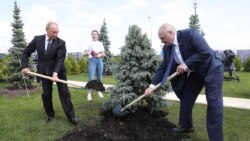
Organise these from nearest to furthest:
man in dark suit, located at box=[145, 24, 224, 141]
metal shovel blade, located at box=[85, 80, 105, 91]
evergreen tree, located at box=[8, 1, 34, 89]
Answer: man in dark suit, located at box=[145, 24, 224, 141], metal shovel blade, located at box=[85, 80, 105, 91], evergreen tree, located at box=[8, 1, 34, 89]

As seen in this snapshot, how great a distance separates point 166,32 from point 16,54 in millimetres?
9122

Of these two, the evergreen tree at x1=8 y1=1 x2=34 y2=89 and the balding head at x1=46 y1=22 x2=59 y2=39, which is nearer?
the balding head at x1=46 y1=22 x2=59 y2=39

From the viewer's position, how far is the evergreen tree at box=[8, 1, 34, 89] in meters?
11.9

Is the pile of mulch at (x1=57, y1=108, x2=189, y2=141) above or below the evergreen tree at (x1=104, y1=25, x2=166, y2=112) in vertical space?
below

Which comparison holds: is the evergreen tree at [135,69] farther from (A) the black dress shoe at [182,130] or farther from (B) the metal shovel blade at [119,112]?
(A) the black dress shoe at [182,130]

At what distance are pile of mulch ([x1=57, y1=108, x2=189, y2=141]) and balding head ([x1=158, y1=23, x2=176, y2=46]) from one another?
151 centimetres

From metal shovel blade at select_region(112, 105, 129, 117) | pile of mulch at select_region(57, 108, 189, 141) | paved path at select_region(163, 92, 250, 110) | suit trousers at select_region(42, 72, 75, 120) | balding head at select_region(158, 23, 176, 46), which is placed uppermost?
balding head at select_region(158, 23, 176, 46)

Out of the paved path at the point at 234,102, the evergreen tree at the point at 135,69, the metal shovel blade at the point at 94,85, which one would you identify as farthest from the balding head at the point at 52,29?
the paved path at the point at 234,102

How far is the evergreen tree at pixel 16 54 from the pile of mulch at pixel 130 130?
636cm

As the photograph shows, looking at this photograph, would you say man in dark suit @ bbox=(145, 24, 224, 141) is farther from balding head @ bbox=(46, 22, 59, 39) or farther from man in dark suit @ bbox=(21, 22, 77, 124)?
balding head @ bbox=(46, 22, 59, 39)

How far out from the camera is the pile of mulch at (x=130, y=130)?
198 inches

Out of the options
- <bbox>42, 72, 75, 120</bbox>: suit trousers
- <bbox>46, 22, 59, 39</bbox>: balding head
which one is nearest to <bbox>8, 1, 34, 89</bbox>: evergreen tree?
<bbox>42, 72, 75, 120</bbox>: suit trousers

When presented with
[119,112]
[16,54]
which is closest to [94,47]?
[119,112]

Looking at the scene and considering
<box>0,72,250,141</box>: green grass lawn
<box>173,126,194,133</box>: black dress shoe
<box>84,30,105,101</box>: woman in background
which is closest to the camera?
<box>0,72,250,141</box>: green grass lawn
